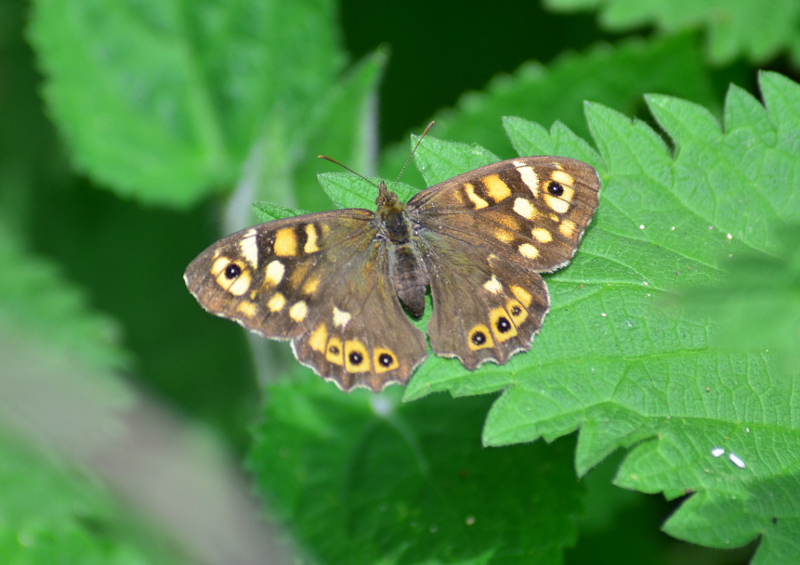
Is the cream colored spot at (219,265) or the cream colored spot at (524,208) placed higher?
the cream colored spot at (219,265)

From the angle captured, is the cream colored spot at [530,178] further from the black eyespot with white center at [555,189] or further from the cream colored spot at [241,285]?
the cream colored spot at [241,285]

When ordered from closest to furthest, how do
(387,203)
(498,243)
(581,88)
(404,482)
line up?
(498,243) < (387,203) < (404,482) < (581,88)

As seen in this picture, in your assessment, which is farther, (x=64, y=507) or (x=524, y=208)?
(x=64, y=507)

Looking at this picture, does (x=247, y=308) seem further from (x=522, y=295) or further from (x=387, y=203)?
(x=522, y=295)

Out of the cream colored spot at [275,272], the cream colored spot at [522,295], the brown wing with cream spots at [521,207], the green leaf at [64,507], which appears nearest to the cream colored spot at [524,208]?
the brown wing with cream spots at [521,207]

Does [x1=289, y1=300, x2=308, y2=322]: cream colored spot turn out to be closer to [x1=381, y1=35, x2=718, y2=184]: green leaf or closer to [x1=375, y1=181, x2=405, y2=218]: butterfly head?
[x1=375, y1=181, x2=405, y2=218]: butterfly head

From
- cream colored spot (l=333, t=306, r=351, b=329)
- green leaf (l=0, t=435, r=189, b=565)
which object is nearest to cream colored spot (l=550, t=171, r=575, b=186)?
cream colored spot (l=333, t=306, r=351, b=329)

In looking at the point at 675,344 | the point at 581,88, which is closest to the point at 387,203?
the point at 675,344
